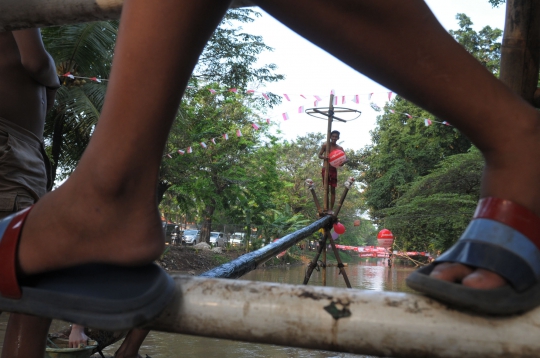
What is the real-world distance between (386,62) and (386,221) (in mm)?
21702

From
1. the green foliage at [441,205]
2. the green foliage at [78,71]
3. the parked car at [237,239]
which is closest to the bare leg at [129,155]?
the green foliage at [78,71]

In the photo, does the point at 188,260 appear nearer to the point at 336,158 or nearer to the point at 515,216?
the point at 336,158

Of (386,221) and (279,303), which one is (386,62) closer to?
(279,303)

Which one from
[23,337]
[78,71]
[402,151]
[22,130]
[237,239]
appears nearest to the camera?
[23,337]

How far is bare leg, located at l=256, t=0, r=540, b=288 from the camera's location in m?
0.49

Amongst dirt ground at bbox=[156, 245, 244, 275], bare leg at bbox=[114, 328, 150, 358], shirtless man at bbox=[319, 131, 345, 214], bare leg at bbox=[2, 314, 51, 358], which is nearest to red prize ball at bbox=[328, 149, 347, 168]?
shirtless man at bbox=[319, 131, 345, 214]

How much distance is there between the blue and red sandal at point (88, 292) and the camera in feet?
1.59

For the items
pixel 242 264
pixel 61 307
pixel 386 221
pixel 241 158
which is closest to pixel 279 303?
pixel 61 307

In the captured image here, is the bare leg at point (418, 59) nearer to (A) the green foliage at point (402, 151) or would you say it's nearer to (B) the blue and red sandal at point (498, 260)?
(B) the blue and red sandal at point (498, 260)

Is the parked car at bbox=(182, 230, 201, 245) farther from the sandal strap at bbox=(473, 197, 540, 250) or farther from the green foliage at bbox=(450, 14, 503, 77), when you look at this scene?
the sandal strap at bbox=(473, 197, 540, 250)

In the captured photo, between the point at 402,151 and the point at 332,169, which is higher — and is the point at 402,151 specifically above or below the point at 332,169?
above

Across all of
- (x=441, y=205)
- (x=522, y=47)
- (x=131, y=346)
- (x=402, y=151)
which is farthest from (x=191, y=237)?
(x=522, y=47)

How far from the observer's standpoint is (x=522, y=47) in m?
1.36

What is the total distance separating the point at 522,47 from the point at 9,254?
1262 millimetres
